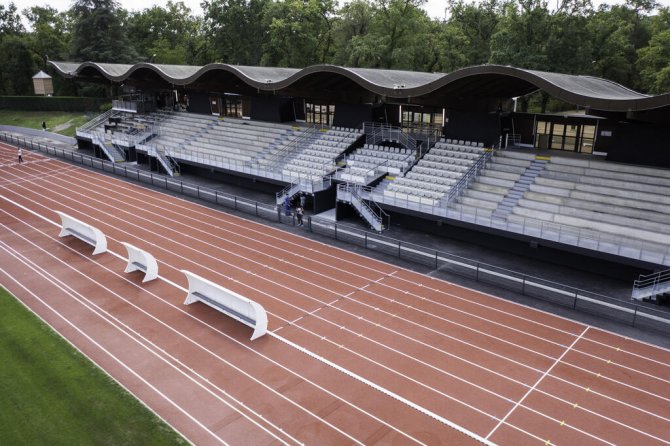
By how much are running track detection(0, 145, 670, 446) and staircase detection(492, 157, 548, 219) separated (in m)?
5.81

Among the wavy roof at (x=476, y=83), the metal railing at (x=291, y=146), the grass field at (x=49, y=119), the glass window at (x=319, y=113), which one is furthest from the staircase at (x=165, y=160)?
the grass field at (x=49, y=119)

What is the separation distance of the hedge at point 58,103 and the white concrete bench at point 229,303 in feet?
183

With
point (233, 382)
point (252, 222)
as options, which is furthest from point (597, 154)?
point (233, 382)

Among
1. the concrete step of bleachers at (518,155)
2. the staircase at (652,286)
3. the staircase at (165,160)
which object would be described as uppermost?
the concrete step of bleachers at (518,155)

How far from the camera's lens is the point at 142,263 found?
19.3m

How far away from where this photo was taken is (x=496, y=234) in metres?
21.7

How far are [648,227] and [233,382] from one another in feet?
54.7

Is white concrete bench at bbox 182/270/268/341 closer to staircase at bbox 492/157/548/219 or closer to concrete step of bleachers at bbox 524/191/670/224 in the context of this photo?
staircase at bbox 492/157/548/219

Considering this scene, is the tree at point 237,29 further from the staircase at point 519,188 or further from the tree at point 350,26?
the staircase at point 519,188

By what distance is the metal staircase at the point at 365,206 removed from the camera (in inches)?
988

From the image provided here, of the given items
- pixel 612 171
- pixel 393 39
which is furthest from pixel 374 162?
pixel 393 39

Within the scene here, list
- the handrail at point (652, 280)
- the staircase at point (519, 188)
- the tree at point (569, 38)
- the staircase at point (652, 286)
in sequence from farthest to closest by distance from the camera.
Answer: the tree at point (569, 38)
the staircase at point (519, 188)
the handrail at point (652, 280)
the staircase at point (652, 286)

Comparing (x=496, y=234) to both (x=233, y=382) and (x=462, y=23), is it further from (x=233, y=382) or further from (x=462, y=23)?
(x=462, y=23)

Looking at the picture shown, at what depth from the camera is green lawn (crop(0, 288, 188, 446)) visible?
35.8 feet
